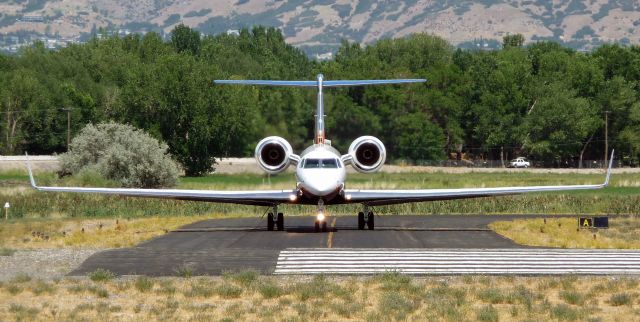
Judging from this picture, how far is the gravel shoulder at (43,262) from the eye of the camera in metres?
31.5

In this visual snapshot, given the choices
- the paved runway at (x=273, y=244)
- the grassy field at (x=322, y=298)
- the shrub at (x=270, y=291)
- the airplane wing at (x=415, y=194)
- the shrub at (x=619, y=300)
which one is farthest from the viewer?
the airplane wing at (x=415, y=194)

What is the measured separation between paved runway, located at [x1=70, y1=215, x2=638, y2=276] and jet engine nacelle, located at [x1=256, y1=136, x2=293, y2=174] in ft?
7.78

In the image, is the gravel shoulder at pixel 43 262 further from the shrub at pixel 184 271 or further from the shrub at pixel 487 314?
the shrub at pixel 487 314

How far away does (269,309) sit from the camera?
25391 mm

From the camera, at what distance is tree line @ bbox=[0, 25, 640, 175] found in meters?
108

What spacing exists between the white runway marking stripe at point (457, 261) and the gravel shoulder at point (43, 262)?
17.9 ft

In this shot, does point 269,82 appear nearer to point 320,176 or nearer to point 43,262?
point 320,176

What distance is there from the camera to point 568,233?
4578 centimetres

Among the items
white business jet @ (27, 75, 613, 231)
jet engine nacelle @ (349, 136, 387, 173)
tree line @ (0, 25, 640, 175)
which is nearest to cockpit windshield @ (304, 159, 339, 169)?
white business jet @ (27, 75, 613, 231)

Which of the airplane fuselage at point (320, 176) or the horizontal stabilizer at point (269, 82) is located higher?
the horizontal stabilizer at point (269, 82)

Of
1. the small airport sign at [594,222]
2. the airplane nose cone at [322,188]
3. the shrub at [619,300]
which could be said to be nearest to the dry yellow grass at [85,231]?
the airplane nose cone at [322,188]

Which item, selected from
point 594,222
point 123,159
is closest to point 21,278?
point 594,222

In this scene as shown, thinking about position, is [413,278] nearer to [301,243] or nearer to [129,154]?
[301,243]

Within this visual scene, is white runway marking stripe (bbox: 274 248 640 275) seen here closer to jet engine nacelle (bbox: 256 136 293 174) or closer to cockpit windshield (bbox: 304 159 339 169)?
cockpit windshield (bbox: 304 159 339 169)
